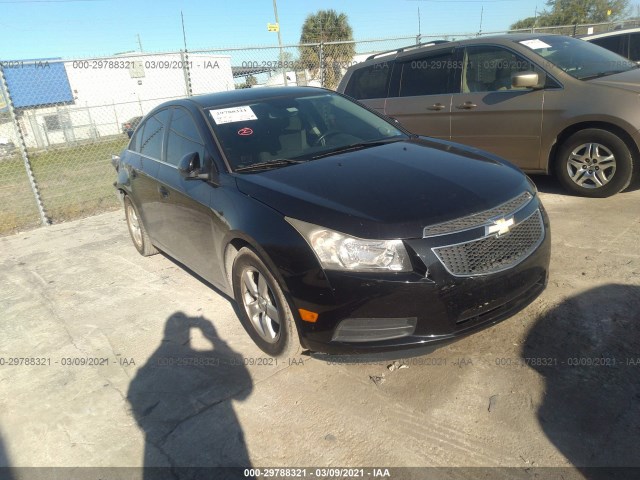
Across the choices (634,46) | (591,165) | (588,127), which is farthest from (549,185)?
(634,46)

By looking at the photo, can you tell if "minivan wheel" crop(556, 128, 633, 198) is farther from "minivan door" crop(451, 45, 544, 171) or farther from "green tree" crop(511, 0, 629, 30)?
"green tree" crop(511, 0, 629, 30)

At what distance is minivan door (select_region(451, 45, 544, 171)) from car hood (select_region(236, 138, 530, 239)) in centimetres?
244

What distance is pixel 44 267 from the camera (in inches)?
209

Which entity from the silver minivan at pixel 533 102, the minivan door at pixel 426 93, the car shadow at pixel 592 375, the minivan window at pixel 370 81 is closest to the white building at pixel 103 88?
the minivan window at pixel 370 81

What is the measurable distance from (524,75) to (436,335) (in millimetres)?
3842

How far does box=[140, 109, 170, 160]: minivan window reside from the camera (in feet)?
14.0

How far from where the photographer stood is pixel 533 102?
536cm

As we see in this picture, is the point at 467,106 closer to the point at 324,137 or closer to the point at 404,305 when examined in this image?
the point at 324,137

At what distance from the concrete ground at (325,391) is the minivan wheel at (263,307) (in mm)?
148

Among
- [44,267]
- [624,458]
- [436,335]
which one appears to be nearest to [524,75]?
[436,335]

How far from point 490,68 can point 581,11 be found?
116 feet

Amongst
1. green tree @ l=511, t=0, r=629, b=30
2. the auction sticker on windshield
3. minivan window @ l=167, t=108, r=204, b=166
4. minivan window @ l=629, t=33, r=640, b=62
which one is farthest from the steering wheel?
green tree @ l=511, t=0, r=629, b=30

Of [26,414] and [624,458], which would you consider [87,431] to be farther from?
[624,458]

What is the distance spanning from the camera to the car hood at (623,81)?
16.0 ft
